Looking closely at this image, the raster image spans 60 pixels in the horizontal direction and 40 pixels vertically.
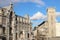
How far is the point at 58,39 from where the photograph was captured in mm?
100375

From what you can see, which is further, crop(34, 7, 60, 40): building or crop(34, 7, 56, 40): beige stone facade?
crop(34, 7, 60, 40): building

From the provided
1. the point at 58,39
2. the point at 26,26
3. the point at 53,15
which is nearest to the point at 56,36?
the point at 58,39

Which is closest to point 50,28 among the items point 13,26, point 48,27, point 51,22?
point 48,27

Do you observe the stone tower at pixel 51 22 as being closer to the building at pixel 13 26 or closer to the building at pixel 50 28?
the building at pixel 50 28

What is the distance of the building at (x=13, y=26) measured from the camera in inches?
2971

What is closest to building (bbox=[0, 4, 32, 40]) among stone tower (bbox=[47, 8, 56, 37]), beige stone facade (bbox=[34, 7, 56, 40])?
beige stone facade (bbox=[34, 7, 56, 40])

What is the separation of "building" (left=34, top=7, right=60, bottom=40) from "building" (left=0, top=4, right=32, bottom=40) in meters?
11.2

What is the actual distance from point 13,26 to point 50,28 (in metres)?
26.5

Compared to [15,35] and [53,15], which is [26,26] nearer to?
[15,35]

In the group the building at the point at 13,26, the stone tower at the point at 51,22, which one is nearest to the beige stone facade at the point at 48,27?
the stone tower at the point at 51,22

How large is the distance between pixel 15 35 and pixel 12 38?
190 cm

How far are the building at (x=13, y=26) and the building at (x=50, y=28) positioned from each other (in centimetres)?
1118

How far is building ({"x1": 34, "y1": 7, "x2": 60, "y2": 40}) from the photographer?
99.1m

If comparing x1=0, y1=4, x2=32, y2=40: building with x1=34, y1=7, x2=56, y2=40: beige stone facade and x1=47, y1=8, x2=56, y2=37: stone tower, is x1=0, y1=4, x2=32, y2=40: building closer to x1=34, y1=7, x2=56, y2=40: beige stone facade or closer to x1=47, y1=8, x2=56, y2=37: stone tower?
x1=34, y1=7, x2=56, y2=40: beige stone facade
